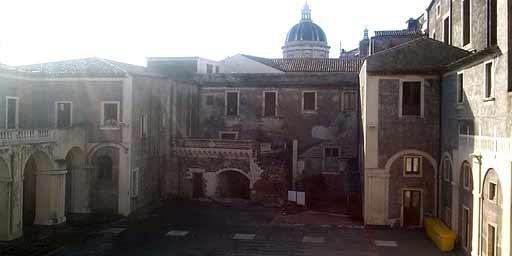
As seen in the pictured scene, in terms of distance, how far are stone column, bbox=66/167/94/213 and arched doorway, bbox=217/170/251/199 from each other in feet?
25.4

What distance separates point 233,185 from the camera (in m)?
36.1

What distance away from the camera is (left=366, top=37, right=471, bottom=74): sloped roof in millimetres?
26438

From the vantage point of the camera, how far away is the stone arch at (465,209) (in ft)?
70.2

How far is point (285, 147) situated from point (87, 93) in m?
13.3

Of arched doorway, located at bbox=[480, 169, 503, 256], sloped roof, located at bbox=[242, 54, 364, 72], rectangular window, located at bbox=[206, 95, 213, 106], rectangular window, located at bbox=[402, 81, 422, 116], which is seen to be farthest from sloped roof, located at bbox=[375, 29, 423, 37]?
arched doorway, located at bbox=[480, 169, 503, 256]

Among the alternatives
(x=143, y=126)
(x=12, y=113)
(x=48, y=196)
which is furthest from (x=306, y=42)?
(x=48, y=196)

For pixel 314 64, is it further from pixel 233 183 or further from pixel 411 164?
pixel 411 164

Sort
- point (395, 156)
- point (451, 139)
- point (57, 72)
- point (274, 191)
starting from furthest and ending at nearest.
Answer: point (274, 191), point (57, 72), point (395, 156), point (451, 139)

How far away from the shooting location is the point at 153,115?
33281 mm

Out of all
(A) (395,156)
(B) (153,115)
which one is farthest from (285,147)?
(A) (395,156)

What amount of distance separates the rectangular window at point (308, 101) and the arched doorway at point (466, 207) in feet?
53.5

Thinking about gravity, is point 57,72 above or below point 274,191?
above

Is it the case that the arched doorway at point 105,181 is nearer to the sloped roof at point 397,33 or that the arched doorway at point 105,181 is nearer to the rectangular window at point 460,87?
the rectangular window at point 460,87

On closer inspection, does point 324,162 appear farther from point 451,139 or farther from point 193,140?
point 451,139
